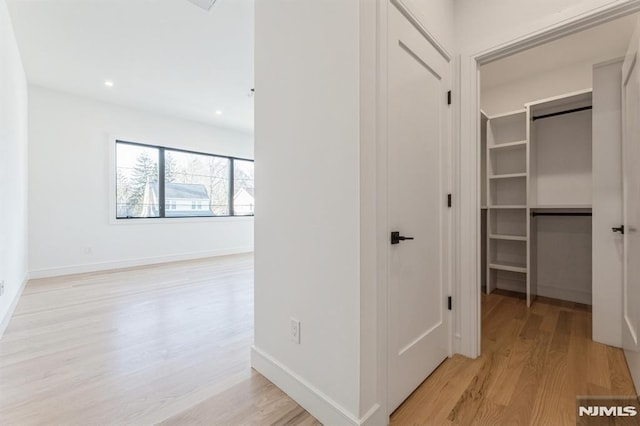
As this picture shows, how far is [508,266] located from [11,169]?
Answer: 532cm

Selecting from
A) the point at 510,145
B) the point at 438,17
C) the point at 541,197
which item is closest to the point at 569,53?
Answer: the point at 510,145

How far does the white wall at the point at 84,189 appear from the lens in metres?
4.09

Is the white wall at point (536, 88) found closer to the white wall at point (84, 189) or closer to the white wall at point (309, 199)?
the white wall at point (309, 199)

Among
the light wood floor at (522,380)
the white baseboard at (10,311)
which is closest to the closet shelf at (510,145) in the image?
the light wood floor at (522,380)

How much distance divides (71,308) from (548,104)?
532 cm

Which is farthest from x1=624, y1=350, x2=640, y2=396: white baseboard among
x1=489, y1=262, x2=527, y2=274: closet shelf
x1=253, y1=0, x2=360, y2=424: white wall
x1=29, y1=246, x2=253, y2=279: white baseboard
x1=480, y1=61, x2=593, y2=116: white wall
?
x1=29, y1=246, x2=253, y2=279: white baseboard

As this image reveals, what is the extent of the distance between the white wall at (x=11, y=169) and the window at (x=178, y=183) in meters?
1.29

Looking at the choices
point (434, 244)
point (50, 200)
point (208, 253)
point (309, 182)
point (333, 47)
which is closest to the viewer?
point (333, 47)

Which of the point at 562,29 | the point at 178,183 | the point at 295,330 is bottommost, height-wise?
the point at 295,330

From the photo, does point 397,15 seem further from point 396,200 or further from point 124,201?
point 124,201

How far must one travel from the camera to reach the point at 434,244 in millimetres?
1823

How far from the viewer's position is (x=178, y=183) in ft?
18.2

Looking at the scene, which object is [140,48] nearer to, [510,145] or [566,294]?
[510,145]

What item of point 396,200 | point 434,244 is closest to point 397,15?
point 396,200
